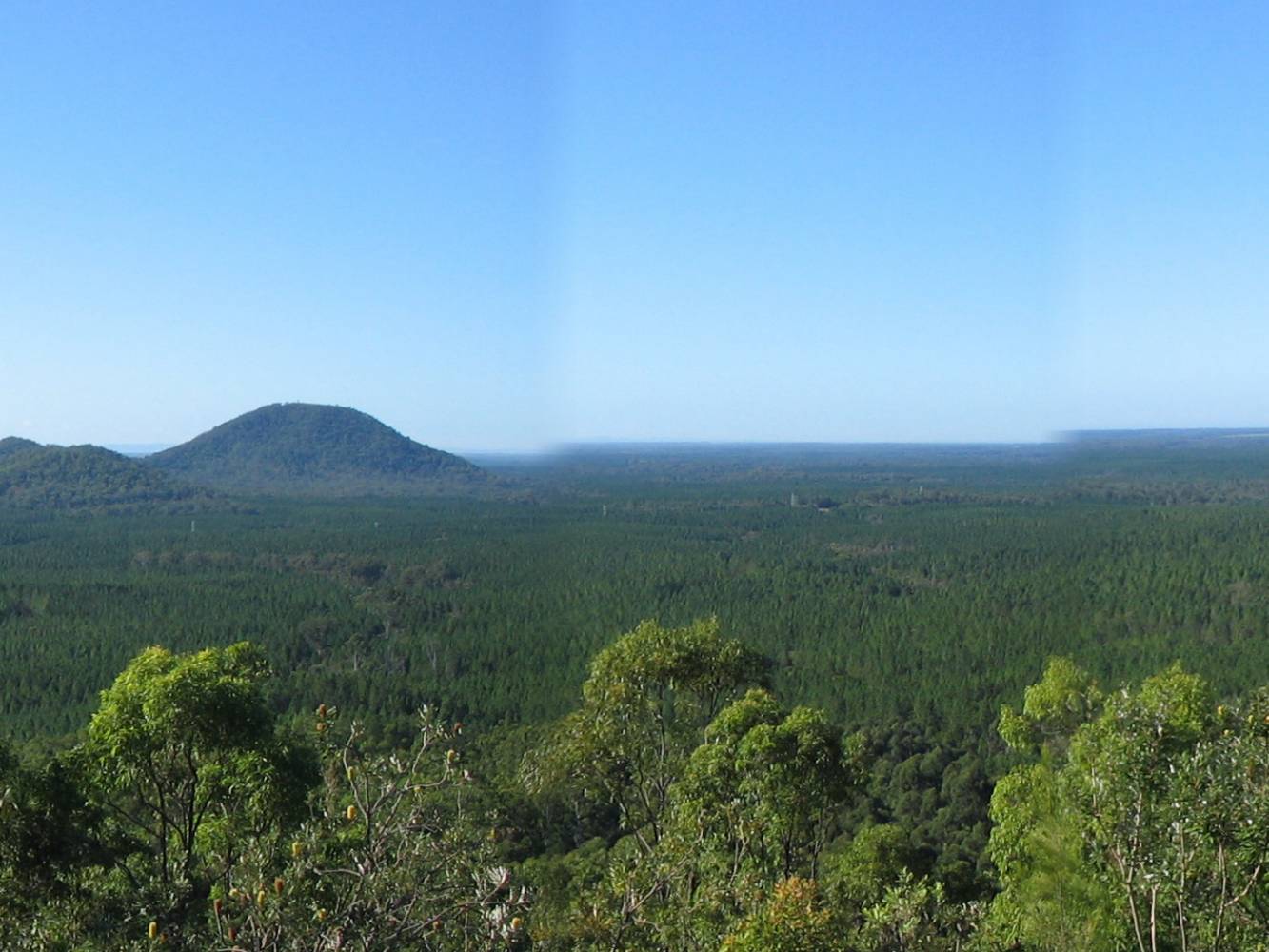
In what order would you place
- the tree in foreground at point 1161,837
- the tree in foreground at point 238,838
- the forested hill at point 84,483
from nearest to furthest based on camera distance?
the tree in foreground at point 238,838 < the tree in foreground at point 1161,837 < the forested hill at point 84,483

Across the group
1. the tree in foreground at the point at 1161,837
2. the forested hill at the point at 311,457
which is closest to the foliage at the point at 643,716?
the tree in foreground at the point at 1161,837

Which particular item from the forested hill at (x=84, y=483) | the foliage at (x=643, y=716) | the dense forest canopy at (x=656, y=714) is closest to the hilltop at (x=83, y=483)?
Answer: the forested hill at (x=84, y=483)

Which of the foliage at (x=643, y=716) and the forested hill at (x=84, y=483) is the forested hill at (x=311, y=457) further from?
the foliage at (x=643, y=716)

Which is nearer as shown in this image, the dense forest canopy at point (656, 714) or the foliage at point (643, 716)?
Answer: the dense forest canopy at point (656, 714)

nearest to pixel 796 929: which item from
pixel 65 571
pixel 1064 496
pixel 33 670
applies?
pixel 33 670

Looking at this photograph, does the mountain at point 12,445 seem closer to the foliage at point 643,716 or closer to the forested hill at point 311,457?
the forested hill at point 311,457

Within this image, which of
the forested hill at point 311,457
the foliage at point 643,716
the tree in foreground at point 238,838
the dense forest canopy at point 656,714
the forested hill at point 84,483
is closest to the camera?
the tree in foreground at point 238,838

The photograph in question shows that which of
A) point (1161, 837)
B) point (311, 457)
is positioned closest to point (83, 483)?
point (311, 457)

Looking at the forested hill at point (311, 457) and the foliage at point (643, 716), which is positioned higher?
the forested hill at point (311, 457)

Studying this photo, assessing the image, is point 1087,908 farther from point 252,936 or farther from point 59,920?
point 59,920
